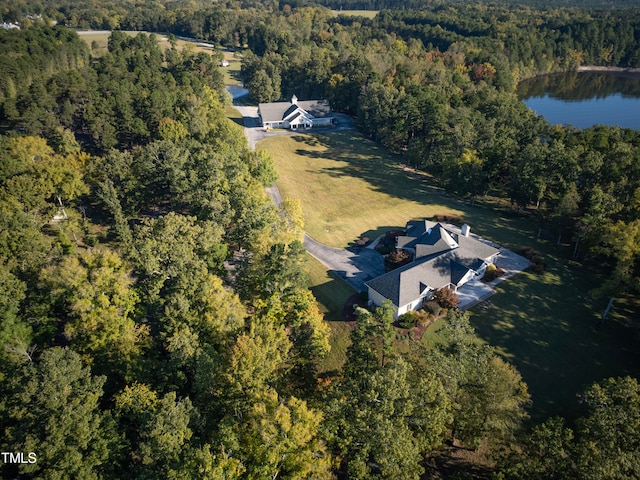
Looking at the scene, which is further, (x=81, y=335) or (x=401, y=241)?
(x=401, y=241)

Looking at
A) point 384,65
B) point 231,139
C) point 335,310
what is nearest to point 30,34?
point 231,139

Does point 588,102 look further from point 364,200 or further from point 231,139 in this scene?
point 231,139

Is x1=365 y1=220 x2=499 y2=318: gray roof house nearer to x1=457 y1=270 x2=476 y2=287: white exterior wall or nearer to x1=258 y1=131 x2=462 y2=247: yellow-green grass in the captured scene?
x1=457 y1=270 x2=476 y2=287: white exterior wall

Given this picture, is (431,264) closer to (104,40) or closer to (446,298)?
(446,298)

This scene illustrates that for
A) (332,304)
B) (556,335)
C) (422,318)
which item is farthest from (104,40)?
(556,335)

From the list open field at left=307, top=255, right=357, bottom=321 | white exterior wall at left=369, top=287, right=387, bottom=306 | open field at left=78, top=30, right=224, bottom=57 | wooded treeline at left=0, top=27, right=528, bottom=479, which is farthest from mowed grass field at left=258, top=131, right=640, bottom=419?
open field at left=78, top=30, right=224, bottom=57

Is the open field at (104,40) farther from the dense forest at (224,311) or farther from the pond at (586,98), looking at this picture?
the pond at (586,98)

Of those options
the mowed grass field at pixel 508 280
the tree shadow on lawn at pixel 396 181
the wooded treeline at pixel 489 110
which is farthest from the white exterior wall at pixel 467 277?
the wooded treeline at pixel 489 110
